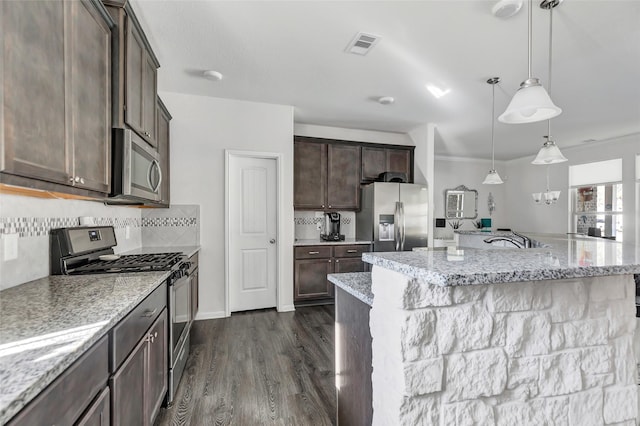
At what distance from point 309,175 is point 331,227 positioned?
0.90m

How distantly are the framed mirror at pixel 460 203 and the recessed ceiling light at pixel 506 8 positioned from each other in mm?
5203

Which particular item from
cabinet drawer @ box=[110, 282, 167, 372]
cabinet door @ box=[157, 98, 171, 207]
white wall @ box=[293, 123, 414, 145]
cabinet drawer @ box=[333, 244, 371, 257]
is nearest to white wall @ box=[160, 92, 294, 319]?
cabinet door @ box=[157, 98, 171, 207]

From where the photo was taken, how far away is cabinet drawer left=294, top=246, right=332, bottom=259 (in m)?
4.03

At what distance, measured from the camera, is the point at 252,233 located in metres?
3.86

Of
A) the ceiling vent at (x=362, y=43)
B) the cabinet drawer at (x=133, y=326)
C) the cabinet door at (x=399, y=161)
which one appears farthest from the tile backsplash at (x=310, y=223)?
the cabinet drawer at (x=133, y=326)

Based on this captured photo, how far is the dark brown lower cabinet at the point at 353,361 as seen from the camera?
1228 mm

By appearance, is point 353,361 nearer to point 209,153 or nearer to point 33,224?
point 33,224

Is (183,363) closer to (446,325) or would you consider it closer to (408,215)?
(446,325)

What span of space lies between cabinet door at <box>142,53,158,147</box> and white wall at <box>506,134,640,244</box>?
22.4ft

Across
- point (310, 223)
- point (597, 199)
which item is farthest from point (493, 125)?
point (310, 223)

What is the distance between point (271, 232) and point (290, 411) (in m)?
2.30

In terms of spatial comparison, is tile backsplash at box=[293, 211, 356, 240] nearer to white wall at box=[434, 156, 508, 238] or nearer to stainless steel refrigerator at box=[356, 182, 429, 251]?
stainless steel refrigerator at box=[356, 182, 429, 251]

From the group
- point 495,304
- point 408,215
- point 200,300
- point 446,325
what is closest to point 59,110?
point 446,325

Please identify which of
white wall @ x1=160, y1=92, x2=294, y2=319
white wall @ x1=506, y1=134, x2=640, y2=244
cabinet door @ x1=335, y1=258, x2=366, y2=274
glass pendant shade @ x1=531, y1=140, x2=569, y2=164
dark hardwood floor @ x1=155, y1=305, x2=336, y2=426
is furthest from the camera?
white wall @ x1=506, y1=134, x2=640, y2=244
